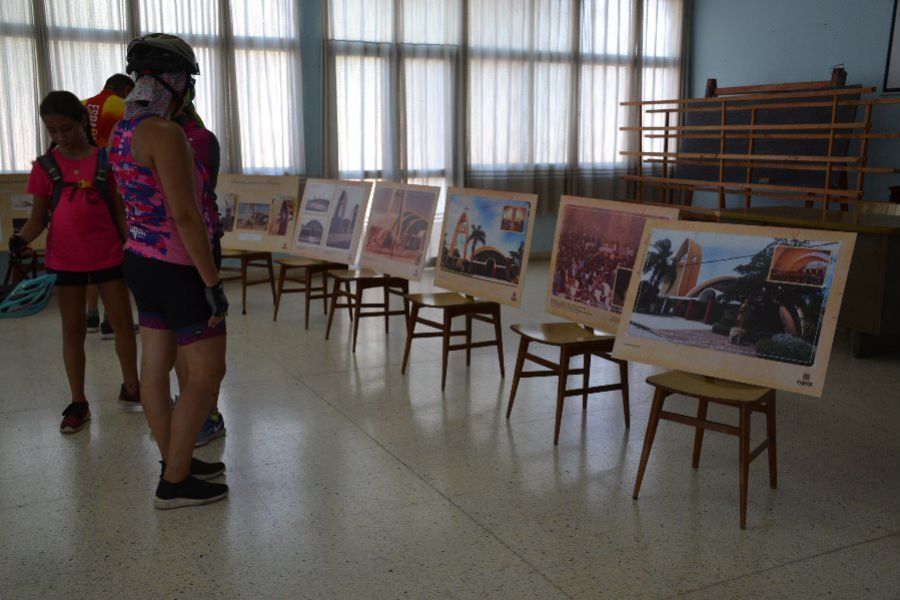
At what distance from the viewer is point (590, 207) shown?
384 centimetres

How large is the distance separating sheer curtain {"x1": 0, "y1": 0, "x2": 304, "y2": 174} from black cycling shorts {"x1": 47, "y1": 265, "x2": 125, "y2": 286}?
427 cm

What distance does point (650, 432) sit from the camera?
3006 mm

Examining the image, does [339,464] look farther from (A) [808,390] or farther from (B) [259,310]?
(B) [259,310]

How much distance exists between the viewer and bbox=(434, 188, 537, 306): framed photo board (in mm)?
4301

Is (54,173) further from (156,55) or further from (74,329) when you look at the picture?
(156,55)

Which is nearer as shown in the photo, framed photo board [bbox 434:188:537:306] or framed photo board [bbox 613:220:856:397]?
framed photo board [bbox 613:220:856:397]

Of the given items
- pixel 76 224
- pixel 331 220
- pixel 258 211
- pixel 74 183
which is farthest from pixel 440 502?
pixel 258 211

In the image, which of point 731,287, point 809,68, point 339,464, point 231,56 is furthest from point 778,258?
point 809,68

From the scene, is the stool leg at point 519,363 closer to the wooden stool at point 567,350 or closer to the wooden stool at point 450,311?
the wooden stool at point 567,350

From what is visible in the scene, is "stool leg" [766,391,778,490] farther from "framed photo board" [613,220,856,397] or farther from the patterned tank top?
the patterned tank top

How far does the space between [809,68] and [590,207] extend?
6.05 meters

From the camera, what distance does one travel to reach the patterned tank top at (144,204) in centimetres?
259

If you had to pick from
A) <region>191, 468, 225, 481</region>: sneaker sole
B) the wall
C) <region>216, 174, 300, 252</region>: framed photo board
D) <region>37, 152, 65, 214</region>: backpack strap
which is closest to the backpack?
<region>37, 152, 65, 214</region>: backpack strap

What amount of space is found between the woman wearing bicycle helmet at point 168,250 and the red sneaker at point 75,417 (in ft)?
3.41
